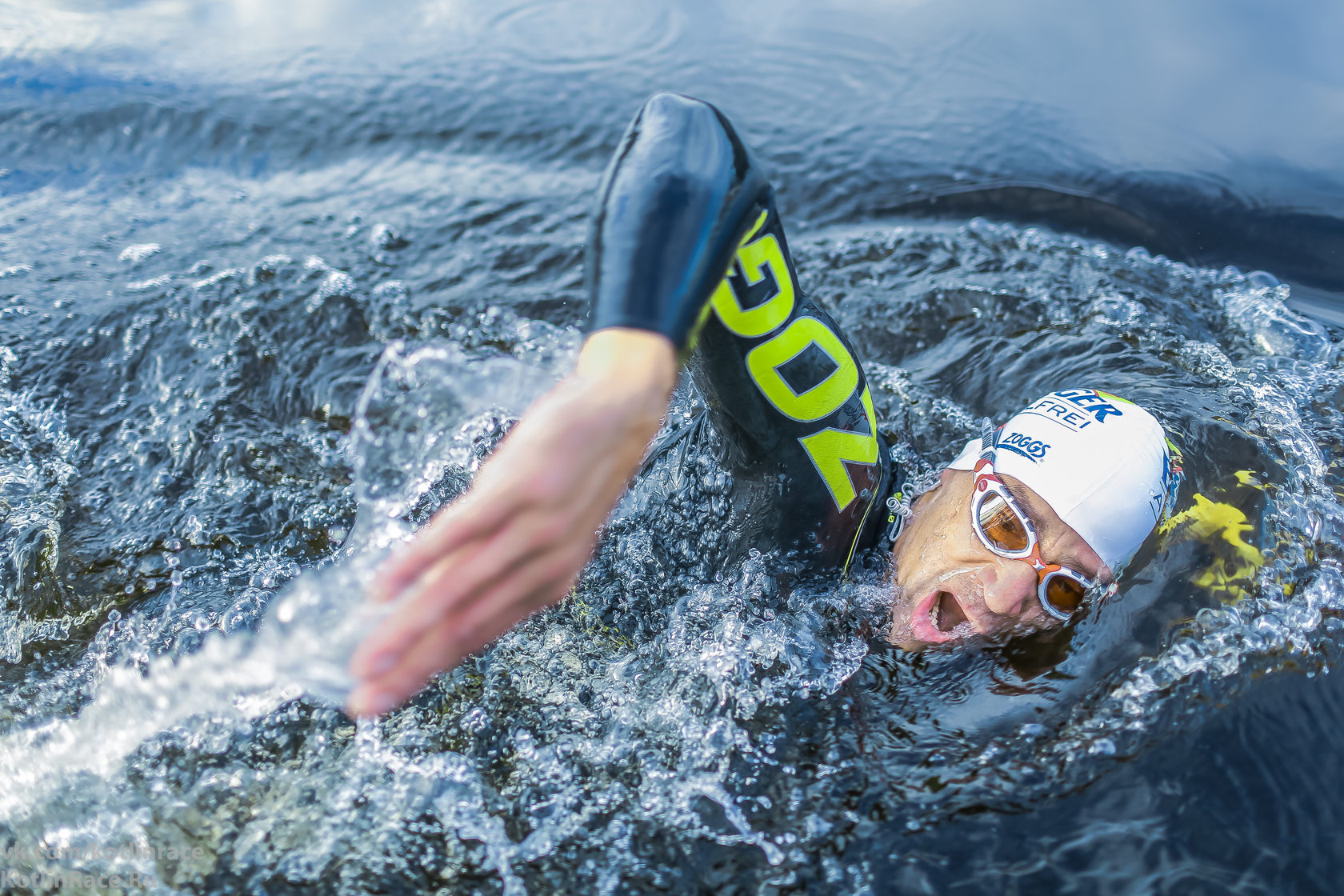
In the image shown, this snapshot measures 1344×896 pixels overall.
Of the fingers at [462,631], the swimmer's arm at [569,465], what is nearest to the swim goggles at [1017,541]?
the swimmer's arm at [569,465]

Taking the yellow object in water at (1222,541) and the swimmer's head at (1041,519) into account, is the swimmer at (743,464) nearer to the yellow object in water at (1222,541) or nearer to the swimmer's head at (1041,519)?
the swimmer's head at (1041,519)

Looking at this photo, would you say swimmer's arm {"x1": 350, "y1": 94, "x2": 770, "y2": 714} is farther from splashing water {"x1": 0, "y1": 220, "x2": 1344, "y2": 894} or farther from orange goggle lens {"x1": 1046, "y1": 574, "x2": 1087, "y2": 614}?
orange goggle lens {"x1": 1046, "y1": 574, "x2": 1087, "y2": 614}

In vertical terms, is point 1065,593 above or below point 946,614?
above

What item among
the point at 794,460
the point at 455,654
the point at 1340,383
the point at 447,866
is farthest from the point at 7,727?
the point at 1340,383

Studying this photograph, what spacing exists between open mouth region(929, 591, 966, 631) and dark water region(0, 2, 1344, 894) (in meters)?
0.12

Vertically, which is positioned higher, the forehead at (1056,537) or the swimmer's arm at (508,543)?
the swimmer's arm at (508,543)

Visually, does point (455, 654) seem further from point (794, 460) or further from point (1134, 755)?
point (1134, 755)

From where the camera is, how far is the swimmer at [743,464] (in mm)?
1031

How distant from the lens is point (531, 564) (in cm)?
105

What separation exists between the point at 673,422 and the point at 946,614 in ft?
3.53

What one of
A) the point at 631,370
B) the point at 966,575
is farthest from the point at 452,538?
the point at 966,575

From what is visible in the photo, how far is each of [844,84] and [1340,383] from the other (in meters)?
2.82

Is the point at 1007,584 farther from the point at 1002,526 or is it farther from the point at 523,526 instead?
the point at 523,526

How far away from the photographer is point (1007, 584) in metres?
2.18
